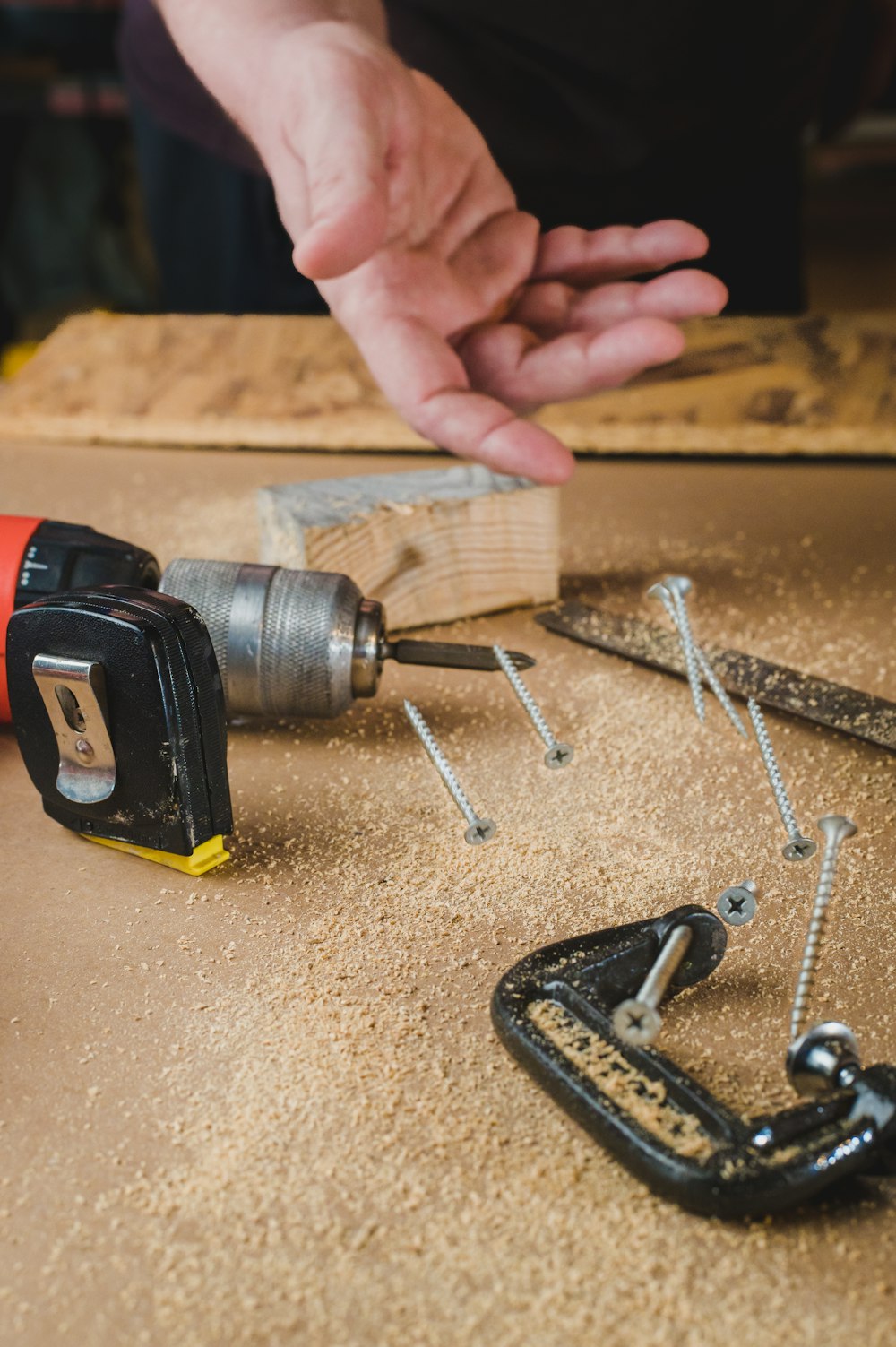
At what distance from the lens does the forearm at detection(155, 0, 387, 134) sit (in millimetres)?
1438

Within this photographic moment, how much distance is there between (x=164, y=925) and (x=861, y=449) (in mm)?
1391

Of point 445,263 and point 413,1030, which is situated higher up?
point 445,263

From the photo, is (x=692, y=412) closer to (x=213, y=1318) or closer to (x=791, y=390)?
(x=791, y=390)

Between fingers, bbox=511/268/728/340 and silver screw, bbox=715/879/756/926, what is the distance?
85 cm

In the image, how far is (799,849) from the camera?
2.93ft

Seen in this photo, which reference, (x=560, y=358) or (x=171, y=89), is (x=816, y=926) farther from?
(x=171, y=89)

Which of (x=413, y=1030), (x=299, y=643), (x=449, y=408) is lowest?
(x=413, y=1030)

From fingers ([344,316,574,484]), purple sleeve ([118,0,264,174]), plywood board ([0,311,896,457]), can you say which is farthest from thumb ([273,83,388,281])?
purple sleeve ([118,0,264,174])

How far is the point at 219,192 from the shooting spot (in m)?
2.80

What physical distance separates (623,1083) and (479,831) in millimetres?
269

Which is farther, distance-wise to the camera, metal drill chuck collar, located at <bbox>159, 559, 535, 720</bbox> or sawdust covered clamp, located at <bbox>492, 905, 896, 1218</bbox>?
metal drill chuck collar, located at <bbox>159, 559, 535, 720</bbox>

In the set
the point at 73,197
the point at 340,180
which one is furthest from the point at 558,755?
the point at 73,197

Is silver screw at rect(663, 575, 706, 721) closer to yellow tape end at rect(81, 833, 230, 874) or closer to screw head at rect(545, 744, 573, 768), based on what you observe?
screw head at rect(545, 744, 573, 768)

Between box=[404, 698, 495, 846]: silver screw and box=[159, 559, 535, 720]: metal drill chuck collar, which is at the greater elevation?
box=[159, 559, 535, 720]: metal drill chuck collar
